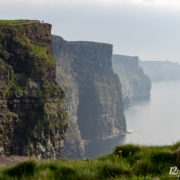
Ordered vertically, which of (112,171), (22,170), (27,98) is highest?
(112,171)

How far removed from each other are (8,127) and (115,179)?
89363 millimetres

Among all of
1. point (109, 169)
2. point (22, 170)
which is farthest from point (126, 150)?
point (22, 170)

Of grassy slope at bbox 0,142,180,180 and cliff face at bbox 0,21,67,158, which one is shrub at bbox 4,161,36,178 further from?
cliff face at bbox 0,21,67,158

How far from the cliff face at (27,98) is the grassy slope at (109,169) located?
84.3 meters

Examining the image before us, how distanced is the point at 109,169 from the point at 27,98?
92478 mm

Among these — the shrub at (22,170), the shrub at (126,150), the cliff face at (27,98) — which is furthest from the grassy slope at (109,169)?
the cliff face at (27,98)

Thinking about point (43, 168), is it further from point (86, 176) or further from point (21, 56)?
point (21, 56)

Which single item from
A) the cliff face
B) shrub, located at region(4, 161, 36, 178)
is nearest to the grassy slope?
shrub, located at region(4, 161, 36, 178)

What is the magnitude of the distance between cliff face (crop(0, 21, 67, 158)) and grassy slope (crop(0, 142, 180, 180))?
84327 millimetres

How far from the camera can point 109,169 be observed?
28.0ft

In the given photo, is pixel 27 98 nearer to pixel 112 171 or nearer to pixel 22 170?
pixel 22 170

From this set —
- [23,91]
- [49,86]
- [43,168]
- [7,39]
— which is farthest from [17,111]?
[43,168]

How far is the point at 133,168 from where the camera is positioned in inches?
354

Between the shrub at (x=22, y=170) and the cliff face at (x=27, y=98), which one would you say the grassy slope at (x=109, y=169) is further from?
the cliff face at (x=27, y=98)
